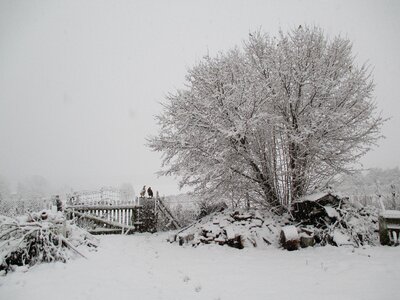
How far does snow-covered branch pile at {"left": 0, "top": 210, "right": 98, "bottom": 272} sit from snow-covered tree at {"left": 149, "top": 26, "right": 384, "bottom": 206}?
4843 mm

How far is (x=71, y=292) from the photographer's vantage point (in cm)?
427

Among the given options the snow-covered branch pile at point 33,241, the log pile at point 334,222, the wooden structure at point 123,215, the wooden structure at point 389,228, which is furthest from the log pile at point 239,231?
the snow-covered branch pile at point 33,241

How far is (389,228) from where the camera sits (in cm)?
702

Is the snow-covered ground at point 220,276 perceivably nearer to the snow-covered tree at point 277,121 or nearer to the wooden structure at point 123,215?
the snow-covered tree at point 277,121

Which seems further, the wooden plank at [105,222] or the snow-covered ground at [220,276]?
the wooden plank at [105,222]

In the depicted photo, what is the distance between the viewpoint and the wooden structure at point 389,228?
Result: 6.96 meters

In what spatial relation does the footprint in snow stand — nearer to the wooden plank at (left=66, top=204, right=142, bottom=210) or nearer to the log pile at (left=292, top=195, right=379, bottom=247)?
the log pile at (left=292, top=195, right=379, bottom=247)

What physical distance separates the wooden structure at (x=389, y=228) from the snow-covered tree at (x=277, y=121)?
2941 millimetres

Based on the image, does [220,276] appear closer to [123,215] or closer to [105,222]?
[105,222]

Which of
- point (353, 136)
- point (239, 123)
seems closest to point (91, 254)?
point (239, 123)

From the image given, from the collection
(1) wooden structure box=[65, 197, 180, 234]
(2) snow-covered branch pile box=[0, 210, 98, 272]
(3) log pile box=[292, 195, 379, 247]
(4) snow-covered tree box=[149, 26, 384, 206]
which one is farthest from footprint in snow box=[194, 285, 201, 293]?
(1) wooden structure box=[65, 197, 180, 234]

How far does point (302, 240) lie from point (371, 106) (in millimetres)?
6376

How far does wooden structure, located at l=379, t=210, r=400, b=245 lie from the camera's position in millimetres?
6961

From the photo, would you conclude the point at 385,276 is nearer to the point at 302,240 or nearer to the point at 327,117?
the point at 302,240
